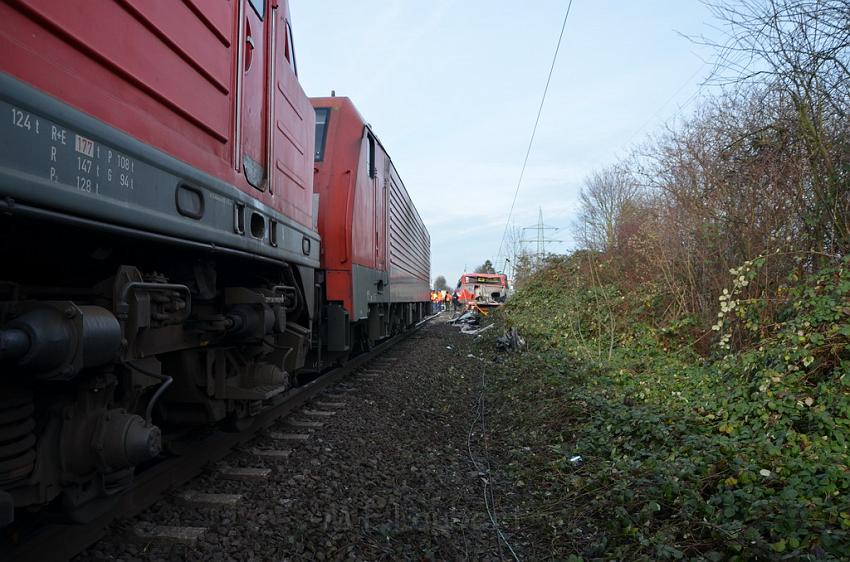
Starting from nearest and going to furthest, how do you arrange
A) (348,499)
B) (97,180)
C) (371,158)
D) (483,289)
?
(97,180)
(348,499)
(371,158)
(483,289)

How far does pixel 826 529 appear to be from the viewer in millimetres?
2721

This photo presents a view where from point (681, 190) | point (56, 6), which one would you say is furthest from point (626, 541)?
point (681, 190)

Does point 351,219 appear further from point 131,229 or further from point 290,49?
point 131,229

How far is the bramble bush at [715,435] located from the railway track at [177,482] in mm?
2098

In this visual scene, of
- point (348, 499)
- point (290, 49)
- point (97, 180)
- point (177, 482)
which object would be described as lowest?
point (348, 499)

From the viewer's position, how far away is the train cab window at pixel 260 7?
12.2ft

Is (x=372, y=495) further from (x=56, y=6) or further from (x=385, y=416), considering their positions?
(x=56, y=6)

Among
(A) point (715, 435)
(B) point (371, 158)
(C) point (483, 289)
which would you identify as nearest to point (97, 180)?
(A) point (715, 435)

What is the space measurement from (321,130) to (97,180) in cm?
591

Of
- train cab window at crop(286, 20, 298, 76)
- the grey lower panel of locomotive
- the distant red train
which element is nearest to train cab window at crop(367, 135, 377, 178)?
train cab window at crop(286, 20, 298, 76)

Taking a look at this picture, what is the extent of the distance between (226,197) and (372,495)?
2219mm

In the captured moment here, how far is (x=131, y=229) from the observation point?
212 centimetres

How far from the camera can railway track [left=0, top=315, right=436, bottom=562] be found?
2.50 m

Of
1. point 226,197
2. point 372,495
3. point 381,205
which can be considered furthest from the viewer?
point 381,205
